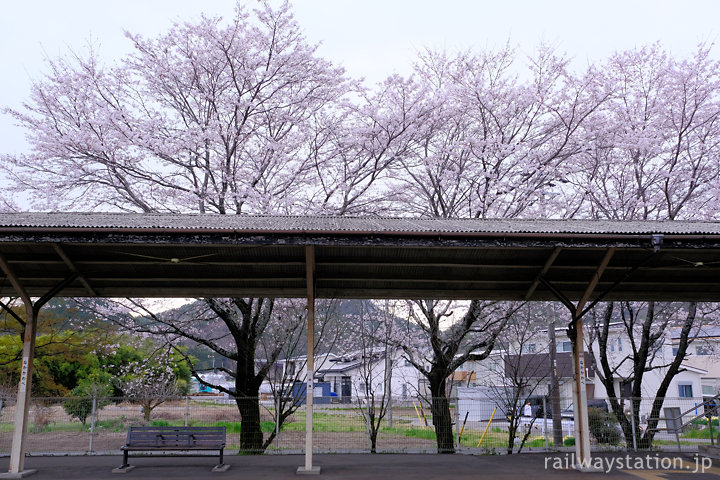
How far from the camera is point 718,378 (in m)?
30.7

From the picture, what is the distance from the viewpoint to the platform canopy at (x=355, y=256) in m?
8.10

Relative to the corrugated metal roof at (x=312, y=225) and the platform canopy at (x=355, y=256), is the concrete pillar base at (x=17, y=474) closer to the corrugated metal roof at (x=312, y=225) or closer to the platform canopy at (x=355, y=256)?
the platform canopy at (x=355, y=256)

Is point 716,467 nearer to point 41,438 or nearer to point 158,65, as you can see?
point 41,438

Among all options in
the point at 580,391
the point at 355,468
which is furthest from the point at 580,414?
the point at 355,468

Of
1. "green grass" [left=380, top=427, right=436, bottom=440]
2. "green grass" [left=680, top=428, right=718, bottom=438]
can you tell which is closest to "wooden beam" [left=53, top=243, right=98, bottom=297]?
"green grass" [left=380, top=427, right=436, bottom=440]

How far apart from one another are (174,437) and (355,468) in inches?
126

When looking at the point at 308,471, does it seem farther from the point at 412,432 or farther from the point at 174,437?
the point at 412,432

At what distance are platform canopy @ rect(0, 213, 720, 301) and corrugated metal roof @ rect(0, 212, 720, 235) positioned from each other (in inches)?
0.8

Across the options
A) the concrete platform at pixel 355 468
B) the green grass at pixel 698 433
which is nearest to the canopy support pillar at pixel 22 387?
the concrete platform at pixel 355 468

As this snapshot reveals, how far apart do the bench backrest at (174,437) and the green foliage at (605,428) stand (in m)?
9.61

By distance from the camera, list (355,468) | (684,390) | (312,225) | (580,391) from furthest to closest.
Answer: (684,390) → (355,468) → (580,391) → (312,225)

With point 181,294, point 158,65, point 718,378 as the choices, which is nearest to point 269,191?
point 158,65

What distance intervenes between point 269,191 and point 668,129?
439 inches

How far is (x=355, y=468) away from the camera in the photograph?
10.2 metres
